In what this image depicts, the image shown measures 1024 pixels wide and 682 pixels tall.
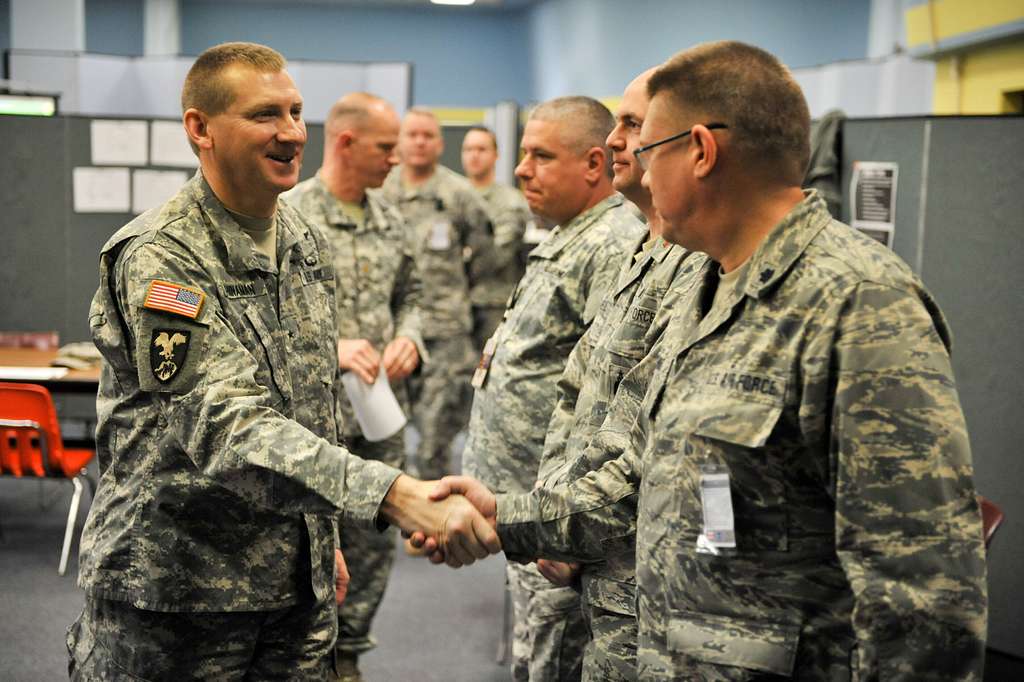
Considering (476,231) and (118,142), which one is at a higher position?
(118,142)

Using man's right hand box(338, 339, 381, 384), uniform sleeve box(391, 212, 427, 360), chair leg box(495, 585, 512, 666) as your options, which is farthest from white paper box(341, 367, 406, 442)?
chair leg box(495, 585, 512, 666)

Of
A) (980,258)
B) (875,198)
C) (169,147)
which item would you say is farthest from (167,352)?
(169,147)

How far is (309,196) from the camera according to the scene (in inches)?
137

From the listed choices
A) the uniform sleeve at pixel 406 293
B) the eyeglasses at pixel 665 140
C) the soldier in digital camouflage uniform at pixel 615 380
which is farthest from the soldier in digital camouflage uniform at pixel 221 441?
the uniform sleeve at pixel 406 293

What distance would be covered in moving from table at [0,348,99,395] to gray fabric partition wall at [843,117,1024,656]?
3.19 m

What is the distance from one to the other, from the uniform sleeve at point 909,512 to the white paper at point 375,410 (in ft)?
6.59

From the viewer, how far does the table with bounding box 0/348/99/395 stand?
4.27 metres

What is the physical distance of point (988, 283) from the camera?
351cm

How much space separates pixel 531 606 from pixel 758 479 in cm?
132

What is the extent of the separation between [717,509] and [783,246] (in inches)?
13.5

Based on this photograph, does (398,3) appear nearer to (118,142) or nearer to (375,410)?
(118,142)

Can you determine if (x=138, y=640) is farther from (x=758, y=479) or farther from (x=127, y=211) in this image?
(x=127, y=211)

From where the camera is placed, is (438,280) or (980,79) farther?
(980,79)

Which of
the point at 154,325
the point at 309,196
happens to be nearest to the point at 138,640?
the point at 154,325
